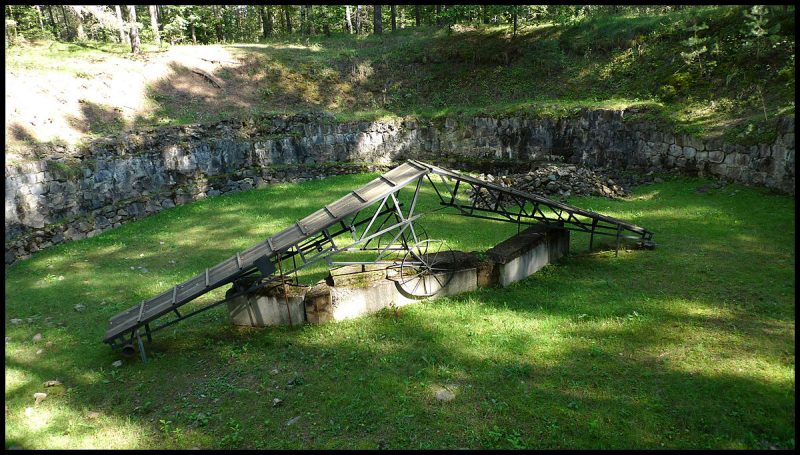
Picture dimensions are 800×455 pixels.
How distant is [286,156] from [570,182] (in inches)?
493

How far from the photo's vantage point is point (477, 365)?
7930 mm

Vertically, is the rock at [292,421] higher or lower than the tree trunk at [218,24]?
lower

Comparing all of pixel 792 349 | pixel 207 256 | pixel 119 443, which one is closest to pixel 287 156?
pixel 207 256

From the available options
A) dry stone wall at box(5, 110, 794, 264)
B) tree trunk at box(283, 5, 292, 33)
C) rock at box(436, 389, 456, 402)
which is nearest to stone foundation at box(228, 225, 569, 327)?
rock at box(436, 389, 456, 402)

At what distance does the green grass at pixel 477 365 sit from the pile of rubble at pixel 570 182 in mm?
4684

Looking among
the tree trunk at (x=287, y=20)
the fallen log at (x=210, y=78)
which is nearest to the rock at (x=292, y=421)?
the fallen log at (x=210, y=78)

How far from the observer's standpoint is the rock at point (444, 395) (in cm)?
718

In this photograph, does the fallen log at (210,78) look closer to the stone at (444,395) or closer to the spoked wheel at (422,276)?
the spoked wheel at (422,276)

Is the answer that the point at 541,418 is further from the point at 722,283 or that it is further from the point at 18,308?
the point at 18,308

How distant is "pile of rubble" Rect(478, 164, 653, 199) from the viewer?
17.4 metres

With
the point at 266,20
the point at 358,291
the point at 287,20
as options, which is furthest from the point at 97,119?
the point at 287,20

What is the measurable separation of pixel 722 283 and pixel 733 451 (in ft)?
17.0

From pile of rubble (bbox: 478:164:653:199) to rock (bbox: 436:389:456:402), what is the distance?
11.6m

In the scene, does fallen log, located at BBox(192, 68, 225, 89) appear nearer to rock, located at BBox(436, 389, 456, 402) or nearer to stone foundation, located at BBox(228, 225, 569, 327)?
stone foundation, located at BBox(228, 225, 569, 327)
